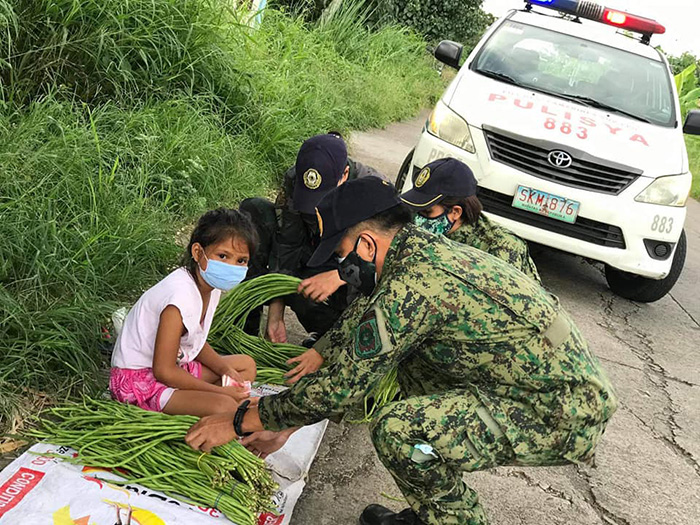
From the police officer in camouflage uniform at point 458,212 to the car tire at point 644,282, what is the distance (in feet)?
9.64

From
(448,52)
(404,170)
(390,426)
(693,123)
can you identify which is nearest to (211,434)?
(390,426)

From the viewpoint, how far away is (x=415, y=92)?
43.3ft

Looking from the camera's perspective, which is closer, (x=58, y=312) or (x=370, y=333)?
(x=370, y=333)

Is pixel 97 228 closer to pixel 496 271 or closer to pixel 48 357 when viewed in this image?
pixel 48 357

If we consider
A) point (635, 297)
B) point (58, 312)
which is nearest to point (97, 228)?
point (58, 312)

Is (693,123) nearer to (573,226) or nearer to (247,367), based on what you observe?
(573,226)

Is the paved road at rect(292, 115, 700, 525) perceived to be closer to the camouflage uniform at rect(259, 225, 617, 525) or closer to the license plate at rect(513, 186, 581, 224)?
the camouflage uniform at rect(259, 225, 617, 525)

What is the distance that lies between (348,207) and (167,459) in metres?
1.02

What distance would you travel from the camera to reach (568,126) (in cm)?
550

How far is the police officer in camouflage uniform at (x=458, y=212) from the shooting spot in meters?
3.28

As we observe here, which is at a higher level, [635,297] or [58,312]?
[58,312]

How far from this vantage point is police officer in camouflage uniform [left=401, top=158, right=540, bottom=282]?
10.8 feet

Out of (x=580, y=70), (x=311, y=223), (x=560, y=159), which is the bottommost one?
(x=311, y=223)

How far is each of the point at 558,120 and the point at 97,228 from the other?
342 cm
